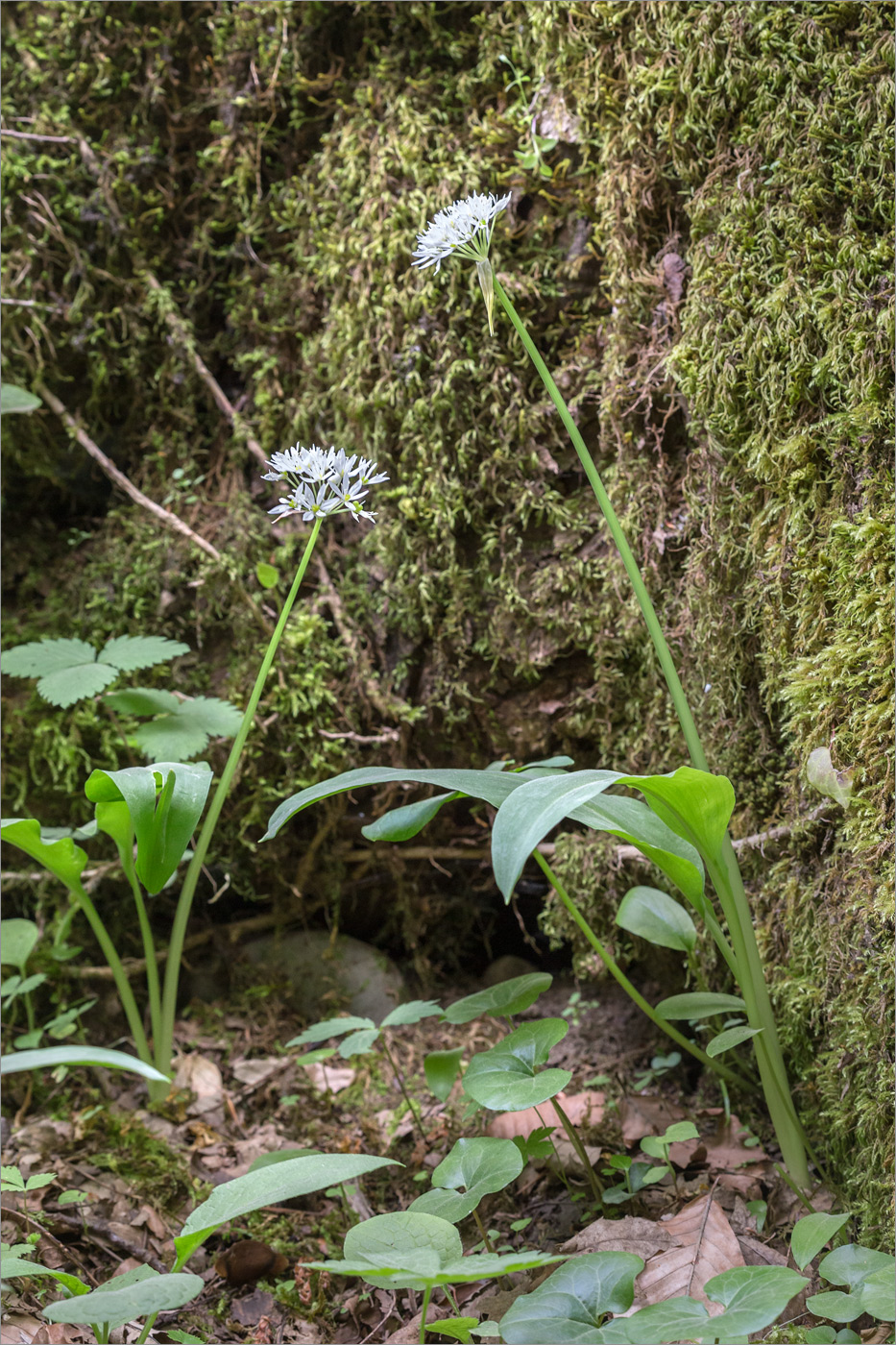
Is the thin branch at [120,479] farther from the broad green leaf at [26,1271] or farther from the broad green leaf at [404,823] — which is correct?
the broad green leaf at [26,1271]

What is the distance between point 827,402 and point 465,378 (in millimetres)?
776

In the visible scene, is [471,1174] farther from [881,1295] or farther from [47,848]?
[47,848]

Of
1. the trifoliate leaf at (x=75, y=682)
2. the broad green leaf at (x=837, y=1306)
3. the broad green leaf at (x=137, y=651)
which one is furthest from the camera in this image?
the broad green leaf at (x=137, y=651)

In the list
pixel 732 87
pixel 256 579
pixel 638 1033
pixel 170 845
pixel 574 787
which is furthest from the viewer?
pixel 256 579

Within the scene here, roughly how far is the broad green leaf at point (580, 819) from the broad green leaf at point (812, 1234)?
1.24 feet

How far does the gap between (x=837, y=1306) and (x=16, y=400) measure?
2.15m

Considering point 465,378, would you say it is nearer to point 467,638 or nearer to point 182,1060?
point 467,638

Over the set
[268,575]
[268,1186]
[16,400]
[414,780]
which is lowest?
[268,1186]

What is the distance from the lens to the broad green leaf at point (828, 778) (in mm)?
1181

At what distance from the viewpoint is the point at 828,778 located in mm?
1187

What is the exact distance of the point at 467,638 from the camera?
1.88 m

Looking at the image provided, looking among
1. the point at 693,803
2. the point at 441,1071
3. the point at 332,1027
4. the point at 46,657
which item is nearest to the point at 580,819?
the point at 693,803

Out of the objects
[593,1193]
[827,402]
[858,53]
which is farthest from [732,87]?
[593,1193]

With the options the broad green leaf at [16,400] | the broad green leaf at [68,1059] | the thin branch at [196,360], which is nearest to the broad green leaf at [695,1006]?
the broad green leaf at [68,1059]
